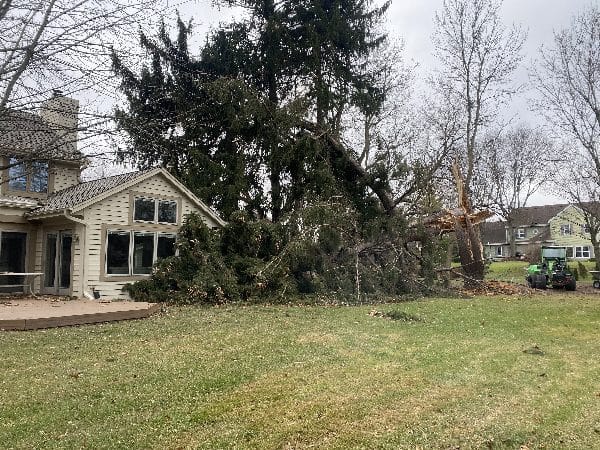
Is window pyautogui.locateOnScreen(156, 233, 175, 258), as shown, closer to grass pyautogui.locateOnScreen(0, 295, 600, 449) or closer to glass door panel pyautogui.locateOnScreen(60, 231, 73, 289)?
glass door panel pyautogui.locateOnScreen(60, 231, 73, 289)

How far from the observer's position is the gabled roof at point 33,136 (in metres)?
4.24

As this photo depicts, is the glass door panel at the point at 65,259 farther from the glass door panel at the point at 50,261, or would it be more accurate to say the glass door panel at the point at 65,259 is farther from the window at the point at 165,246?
the window at the point at 165,246

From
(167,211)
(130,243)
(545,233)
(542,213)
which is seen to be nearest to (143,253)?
(130,243)

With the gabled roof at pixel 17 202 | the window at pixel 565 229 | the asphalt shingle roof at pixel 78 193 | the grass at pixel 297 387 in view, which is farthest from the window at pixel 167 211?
the window at pixel 565 229

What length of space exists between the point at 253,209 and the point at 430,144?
11441 millimetres

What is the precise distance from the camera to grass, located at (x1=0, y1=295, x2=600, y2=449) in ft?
13.4

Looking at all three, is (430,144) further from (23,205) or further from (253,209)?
(23,205)

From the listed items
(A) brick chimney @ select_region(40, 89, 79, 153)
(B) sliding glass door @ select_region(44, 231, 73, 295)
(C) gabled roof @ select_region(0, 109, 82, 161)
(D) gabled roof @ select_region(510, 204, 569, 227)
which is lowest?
(B) sliding glass door @ select_region(44, 231, 73, 295)

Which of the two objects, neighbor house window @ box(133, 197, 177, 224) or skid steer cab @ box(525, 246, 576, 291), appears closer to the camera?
neighbor house window @ box(133, 197, 177, 224)

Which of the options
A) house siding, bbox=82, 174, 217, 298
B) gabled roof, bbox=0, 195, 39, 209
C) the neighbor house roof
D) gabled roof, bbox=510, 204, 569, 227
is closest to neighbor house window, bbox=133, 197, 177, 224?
house siding, bbox=82, 174, 217, 298

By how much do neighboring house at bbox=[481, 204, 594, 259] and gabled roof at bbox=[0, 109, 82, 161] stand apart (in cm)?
5025

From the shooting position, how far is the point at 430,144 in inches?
1019

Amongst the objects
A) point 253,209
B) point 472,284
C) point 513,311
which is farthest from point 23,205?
point 472,284

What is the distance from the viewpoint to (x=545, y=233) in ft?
183
